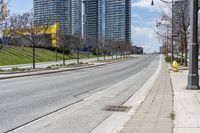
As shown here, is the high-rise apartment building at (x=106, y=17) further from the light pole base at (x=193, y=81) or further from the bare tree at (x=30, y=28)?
the light pole base at (x=193, y=81)

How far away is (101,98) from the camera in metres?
18.2

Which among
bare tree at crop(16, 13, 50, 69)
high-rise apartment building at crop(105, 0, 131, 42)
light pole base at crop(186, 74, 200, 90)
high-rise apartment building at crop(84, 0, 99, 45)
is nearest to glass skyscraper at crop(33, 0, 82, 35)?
bare tree at crop(16, 13, 50, 69)

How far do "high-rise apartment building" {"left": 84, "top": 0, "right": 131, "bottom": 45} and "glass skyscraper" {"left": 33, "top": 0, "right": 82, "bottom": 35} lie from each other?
20980 mm

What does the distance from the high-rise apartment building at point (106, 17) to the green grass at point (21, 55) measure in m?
28.1

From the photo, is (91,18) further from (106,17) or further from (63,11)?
(63,11)

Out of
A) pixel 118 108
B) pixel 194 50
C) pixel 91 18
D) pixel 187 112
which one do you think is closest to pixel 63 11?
pixel 91 18

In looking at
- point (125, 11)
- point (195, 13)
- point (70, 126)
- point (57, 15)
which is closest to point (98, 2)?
point (125, 11)

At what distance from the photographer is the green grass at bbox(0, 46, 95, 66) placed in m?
71.7

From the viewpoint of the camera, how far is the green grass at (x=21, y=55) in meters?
71.7

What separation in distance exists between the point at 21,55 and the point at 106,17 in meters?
70.7

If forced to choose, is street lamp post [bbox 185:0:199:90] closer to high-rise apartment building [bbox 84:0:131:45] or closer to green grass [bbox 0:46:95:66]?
green grass [bbox 0:46:95:66]

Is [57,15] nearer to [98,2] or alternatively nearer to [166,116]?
[98,2]

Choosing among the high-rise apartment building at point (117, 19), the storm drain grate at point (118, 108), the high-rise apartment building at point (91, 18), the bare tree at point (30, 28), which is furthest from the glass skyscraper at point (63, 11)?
the storm drain grate at point (118, 108)

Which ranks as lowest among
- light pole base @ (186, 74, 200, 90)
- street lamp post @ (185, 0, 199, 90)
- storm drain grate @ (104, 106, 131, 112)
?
storm drain grate @ (104, 106, 131, 112)
